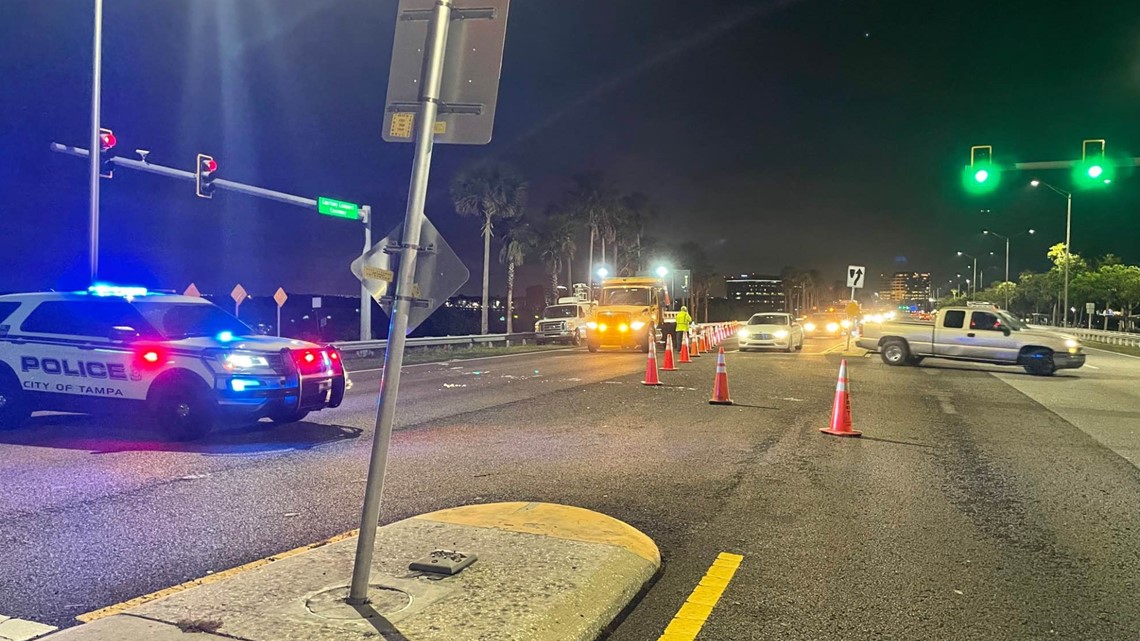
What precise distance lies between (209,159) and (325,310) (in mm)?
45884

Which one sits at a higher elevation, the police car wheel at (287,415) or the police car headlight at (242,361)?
the police car headlight at (242,361)

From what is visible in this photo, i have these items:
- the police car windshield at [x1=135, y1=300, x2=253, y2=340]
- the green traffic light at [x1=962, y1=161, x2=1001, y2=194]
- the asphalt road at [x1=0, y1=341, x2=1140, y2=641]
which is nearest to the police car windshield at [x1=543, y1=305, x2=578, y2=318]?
the green traffic light at [x1=962, y1=161, x2=1001, y2=194]

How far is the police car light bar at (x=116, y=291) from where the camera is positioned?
33.2 ft

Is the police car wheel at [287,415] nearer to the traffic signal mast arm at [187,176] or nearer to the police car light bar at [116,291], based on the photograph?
the police car light bar at [116,291]

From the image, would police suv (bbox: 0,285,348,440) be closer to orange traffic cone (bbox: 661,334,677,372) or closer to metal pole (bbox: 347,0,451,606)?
metal pole (bbox: 347,0,451,606)

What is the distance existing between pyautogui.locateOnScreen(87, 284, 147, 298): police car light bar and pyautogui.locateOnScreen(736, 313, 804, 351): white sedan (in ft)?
70.3

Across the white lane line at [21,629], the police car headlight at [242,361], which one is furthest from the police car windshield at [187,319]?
the white lane line at [21,629]

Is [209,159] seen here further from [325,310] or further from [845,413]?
[325,310]

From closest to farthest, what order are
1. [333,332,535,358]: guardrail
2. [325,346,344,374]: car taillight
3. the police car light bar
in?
1. the police car light bar
2. [325,346,344,374]: car taillight
3. [333,332,535,358]: guardrail

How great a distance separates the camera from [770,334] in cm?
2834

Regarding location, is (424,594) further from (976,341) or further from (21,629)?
(976,341)

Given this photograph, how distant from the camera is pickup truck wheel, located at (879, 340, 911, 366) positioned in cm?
2234

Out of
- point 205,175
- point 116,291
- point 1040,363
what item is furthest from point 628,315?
point 116,291

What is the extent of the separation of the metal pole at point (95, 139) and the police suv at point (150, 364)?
988 cm
